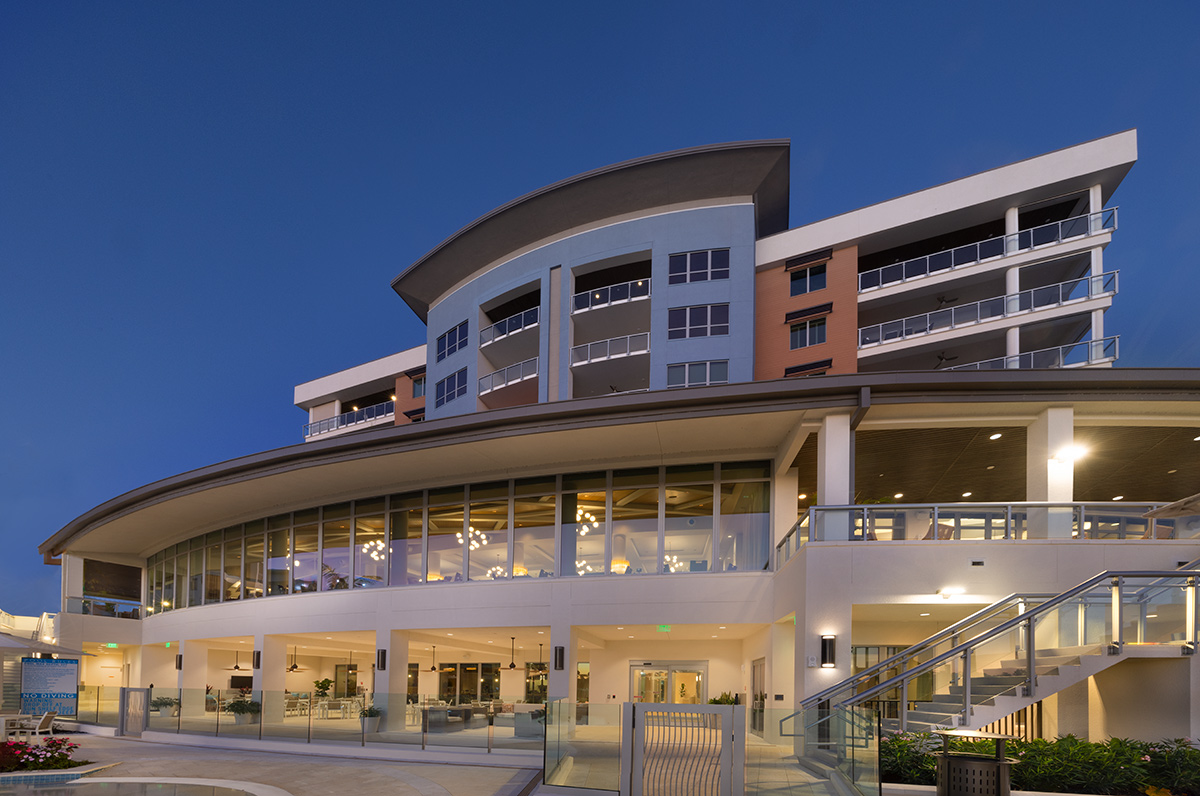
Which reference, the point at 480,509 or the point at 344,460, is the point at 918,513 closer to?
the point at 480,509

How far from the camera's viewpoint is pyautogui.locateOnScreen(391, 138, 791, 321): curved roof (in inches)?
1192

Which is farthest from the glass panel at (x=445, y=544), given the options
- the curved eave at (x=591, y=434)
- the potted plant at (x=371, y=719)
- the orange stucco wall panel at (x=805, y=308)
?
the orange stucco wall panel at (x=805, y=308)

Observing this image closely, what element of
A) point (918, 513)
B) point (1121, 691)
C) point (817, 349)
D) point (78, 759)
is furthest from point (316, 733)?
point (817, 349)

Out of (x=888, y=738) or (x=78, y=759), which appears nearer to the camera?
(x=888, y=738)

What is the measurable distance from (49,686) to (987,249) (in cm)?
3663

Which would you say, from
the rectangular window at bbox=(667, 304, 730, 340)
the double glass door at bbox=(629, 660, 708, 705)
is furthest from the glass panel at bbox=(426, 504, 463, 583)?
the rectangular window at bbox=(667, 304, 730, 340)

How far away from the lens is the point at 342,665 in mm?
40812

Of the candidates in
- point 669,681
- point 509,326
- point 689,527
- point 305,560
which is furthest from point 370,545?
point 509,326

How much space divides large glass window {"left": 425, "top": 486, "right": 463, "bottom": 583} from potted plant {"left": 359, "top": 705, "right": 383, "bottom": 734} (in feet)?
15.8

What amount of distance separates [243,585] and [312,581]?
3807mm

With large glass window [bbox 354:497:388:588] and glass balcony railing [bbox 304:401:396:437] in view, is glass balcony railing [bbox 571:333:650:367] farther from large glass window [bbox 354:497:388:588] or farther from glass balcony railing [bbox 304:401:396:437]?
glass balcony railing [bbox 304:401:396:437]

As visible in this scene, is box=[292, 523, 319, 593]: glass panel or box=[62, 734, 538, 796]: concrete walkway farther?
box=[292, 523, 319, 593]: glass panel

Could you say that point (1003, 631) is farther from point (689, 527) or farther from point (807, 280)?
Result: point (807, 280)

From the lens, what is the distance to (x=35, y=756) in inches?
611
